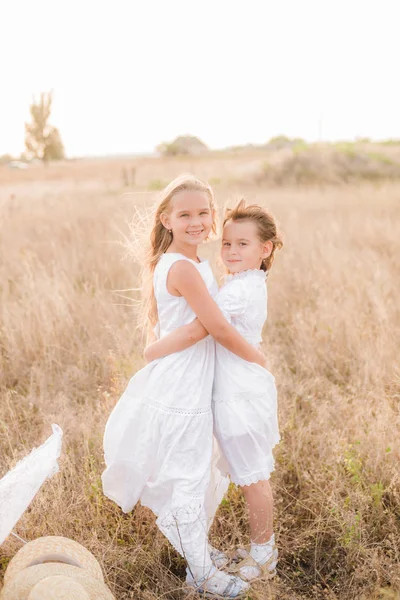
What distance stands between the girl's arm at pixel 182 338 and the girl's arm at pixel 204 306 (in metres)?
0.03

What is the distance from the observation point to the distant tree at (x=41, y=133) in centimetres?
3469

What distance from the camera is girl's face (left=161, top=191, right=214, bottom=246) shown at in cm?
229

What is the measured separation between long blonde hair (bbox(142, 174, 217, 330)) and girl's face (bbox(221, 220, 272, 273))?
0.13 m

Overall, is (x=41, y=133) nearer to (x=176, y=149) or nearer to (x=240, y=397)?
(x=176, y=149)

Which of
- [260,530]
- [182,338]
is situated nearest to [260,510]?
[260,530]

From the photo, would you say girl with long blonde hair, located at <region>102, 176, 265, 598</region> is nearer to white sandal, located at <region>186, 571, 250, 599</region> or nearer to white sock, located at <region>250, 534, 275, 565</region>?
white sandal, located at <region>186, 571, 250, 599</region>

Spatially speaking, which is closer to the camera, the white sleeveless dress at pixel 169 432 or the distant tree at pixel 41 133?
the white sleeveless dress at pixel 169 432

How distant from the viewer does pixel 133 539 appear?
2500 millimetres

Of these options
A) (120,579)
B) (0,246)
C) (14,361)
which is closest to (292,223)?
(0,246)

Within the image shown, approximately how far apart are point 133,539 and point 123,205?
7.66 metres

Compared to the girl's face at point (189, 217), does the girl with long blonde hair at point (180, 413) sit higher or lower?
lower

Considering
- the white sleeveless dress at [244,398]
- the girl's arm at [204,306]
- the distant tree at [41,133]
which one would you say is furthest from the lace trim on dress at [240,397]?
the distant tree at [41,133]

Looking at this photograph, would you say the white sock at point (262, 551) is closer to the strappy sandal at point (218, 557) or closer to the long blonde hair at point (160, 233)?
the strappy sandal at point (218, 557)

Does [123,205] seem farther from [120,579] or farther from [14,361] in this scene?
[120,579]
